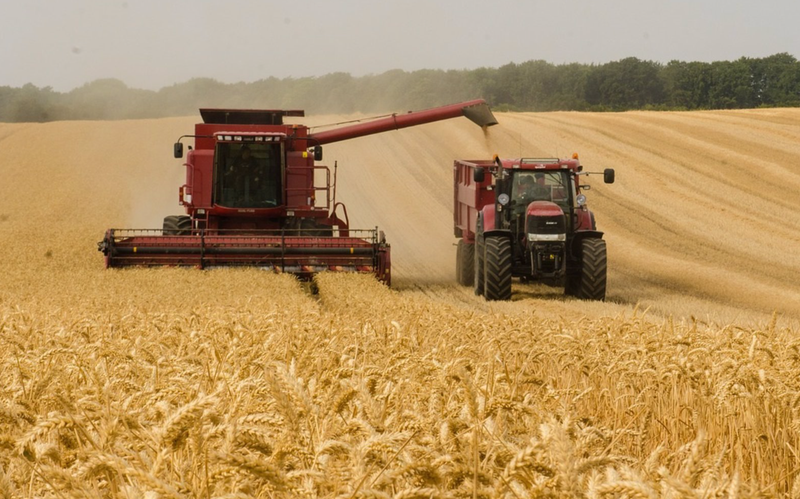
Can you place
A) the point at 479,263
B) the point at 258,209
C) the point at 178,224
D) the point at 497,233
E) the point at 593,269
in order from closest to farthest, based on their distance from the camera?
the point at 593,269 < the point at 497,233 < the point at 479,263 < the point at 258,209 < the point at 178,224

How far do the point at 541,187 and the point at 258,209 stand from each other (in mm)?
4948

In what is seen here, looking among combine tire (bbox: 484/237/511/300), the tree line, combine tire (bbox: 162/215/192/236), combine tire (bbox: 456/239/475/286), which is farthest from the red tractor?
the tree line

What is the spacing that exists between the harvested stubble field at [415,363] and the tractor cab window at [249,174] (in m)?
2.43

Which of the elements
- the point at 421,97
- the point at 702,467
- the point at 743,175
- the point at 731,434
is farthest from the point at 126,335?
the point at 421,97

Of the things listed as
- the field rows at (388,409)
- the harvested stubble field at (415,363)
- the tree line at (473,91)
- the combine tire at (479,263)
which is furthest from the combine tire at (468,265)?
the tree line at (473,91)

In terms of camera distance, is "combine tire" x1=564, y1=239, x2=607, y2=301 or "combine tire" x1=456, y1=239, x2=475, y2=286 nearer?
"combine tire" x1=564, y1=239, x2=607, y2=301

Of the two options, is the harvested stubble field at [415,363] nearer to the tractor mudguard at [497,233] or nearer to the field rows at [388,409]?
the field rows at [388,409]

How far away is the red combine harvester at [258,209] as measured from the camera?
1557 centimetres

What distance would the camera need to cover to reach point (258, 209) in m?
17.1

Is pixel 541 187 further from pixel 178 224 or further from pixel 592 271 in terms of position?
pixel 178 224

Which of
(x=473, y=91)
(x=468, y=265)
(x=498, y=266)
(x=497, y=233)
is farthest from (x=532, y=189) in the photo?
(x=473, y=91)

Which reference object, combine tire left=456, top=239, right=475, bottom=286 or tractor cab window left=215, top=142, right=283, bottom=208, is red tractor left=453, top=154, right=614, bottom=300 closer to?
combine tire left=456, top=239, right=475, bottom=286

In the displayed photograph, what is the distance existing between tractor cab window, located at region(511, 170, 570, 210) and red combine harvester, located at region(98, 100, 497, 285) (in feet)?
7.43

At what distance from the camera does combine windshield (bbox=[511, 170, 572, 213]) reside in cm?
1519
